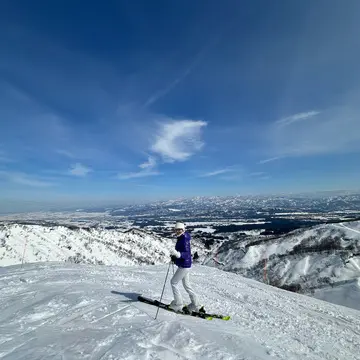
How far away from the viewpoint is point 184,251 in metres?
8.68

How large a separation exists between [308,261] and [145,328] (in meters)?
55.6

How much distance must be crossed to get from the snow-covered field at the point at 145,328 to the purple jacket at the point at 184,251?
159 centimetres

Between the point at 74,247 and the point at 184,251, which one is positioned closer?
the point at 184,251

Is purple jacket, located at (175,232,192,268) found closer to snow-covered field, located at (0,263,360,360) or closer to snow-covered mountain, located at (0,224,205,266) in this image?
snow-covered field, located at (0,263,360,360)

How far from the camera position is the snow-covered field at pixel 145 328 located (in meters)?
5.86

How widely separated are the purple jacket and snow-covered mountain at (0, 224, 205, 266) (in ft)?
206

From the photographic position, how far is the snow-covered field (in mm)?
5863

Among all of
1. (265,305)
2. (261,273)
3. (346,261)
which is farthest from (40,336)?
Result: (261,273)

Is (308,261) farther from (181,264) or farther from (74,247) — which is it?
(74,247)

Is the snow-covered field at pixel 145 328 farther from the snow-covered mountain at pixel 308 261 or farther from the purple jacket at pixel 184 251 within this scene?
the snow-covered mountain at pixel 308 261

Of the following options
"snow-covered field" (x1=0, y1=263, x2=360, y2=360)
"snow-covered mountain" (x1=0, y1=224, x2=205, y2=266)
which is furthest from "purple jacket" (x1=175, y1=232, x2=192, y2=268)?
"snow-covered mountain" (x1=0, y1=224, x2=205, y2=266)

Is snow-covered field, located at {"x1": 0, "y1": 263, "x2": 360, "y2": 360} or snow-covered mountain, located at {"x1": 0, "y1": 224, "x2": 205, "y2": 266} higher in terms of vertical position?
snow-covered field, located at {"x1": 0, "y1": 263, "x2": 360, "y2": 360}

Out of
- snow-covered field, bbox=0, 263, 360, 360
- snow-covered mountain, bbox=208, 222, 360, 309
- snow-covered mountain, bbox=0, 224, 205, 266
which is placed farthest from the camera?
snow-covered mountain, bbox=0, 224, 205, 266

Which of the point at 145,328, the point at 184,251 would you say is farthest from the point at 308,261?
the point at 145,328
